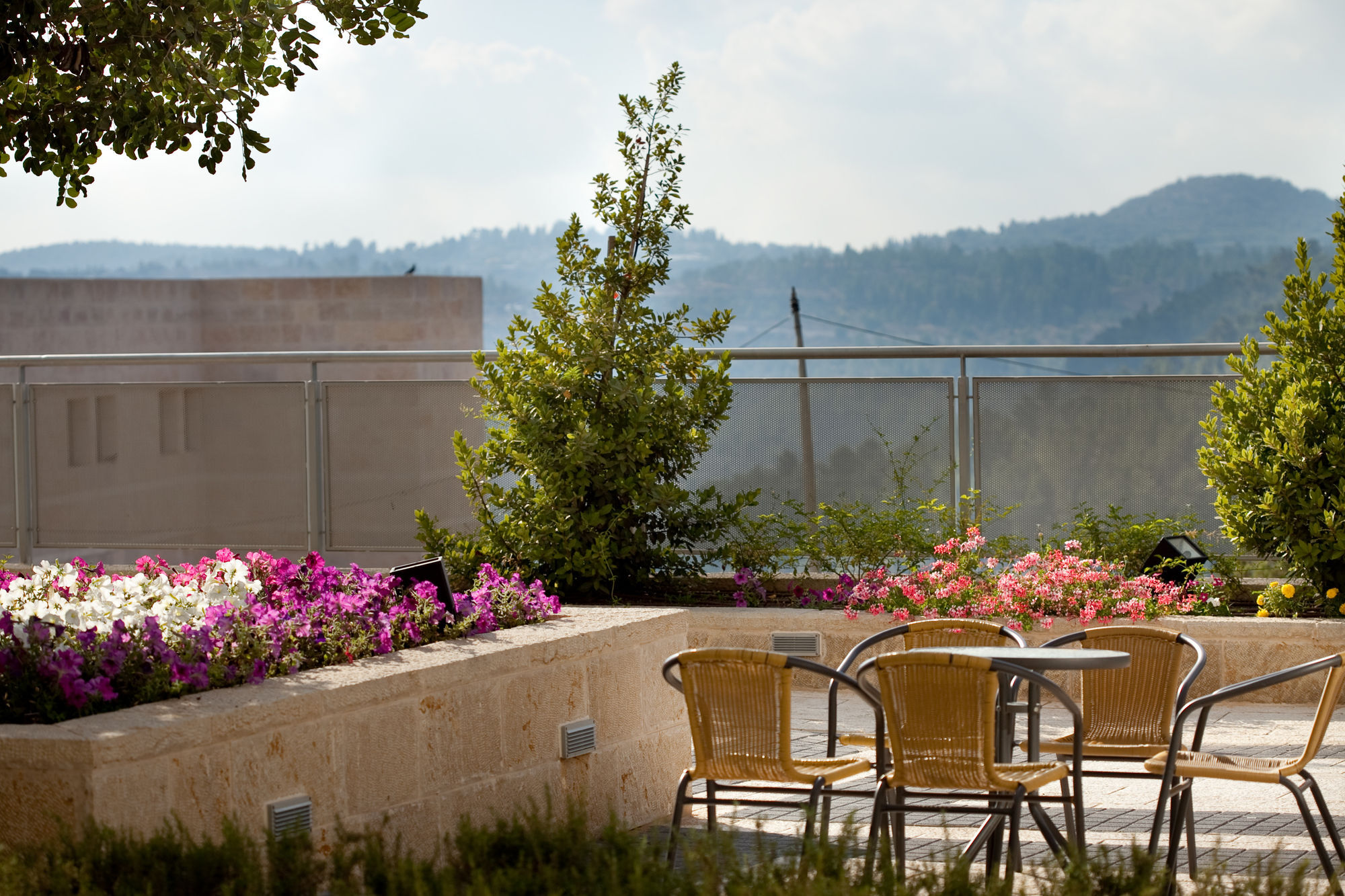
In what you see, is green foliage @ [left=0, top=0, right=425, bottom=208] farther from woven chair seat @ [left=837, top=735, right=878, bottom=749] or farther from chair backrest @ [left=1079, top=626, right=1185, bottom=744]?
chair backrest @ [left=1079, top=626, right=1185, bottom=744]

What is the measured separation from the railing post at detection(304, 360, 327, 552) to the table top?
6.32 metres

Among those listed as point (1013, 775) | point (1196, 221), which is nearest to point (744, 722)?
point (1013, 775)

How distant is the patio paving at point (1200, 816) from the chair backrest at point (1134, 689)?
372 mm

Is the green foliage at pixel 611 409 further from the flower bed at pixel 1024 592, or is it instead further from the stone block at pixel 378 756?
the stone block at pixel 378 756

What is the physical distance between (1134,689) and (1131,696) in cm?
3

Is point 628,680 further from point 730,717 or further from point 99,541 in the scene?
point 99,541

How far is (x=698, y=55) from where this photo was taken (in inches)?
4478

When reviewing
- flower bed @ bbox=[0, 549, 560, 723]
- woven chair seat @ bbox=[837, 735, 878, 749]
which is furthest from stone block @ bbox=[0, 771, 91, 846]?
woven chair seat @ bbox=[837, 735, 878, 749]

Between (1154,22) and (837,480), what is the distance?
11546cm

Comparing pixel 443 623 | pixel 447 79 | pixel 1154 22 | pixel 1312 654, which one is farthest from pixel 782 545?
pixel 1154 22

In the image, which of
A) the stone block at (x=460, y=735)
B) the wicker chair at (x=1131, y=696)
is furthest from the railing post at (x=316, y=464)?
the wicker chair at (x=1131, y=696)

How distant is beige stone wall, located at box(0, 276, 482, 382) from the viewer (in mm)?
30406

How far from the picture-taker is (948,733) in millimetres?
4242

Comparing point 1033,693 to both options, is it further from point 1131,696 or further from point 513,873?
point 513,873
